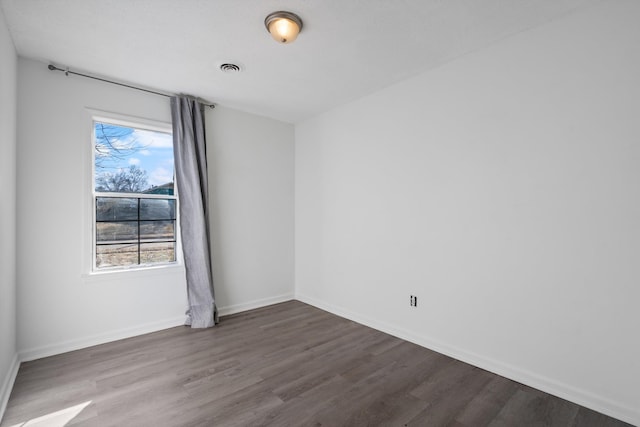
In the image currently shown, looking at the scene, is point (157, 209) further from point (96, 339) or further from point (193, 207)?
point (96, 339)

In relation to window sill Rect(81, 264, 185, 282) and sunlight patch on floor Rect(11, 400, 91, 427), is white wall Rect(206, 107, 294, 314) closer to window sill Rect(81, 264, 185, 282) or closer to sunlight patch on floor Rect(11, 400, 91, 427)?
window sill Rect(81, 264, 185, 282)

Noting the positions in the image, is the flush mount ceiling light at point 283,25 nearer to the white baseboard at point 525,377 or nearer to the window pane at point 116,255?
the window pane at point 116,255

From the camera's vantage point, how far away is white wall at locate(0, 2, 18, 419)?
2072mm

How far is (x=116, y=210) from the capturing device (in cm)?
317

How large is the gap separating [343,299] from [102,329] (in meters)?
2.53

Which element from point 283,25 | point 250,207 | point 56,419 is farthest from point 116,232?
point 283,25

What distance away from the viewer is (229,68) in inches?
112

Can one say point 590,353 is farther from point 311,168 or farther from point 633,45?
point 311,168

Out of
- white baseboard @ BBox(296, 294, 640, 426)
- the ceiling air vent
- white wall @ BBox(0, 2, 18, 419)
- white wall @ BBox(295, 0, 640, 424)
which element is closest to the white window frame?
white wall @ BBox(0, 2, 18, 419)

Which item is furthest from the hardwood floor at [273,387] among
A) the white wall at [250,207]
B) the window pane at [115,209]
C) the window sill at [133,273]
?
the window pane at [115,209]

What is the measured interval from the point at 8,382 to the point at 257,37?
3.07 m

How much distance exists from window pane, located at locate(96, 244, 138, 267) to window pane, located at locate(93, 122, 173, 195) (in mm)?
→ 582

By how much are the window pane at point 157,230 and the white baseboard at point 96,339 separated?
0.91 metres

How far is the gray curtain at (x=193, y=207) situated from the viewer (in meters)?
3.41
